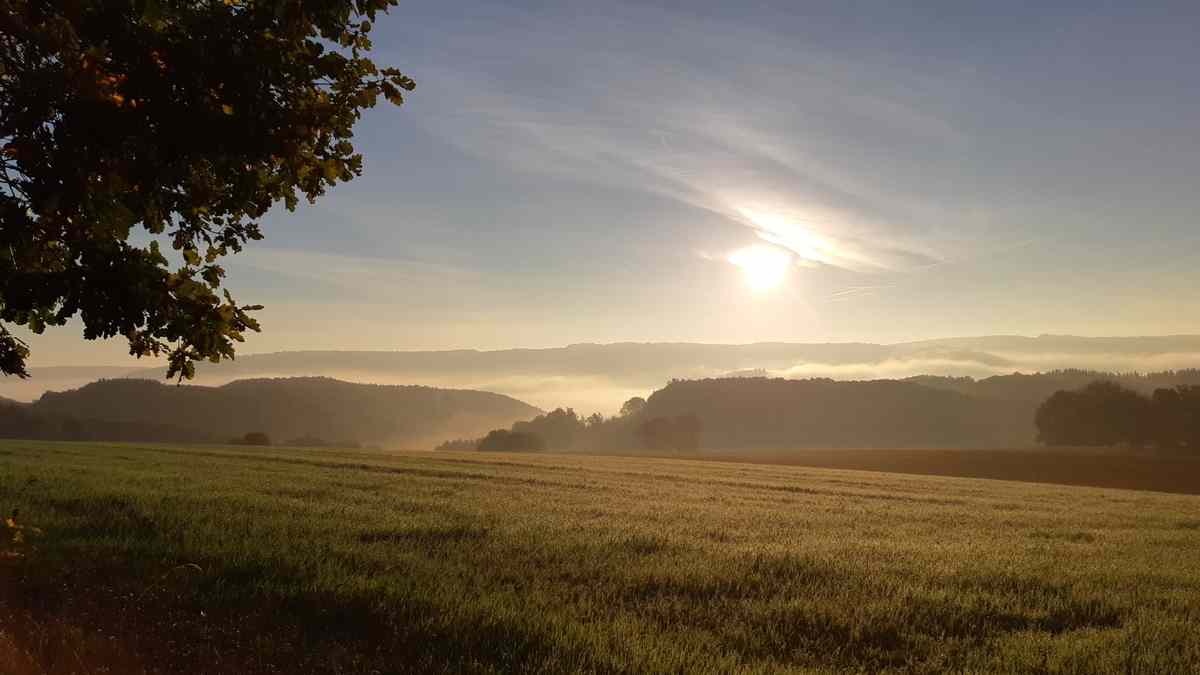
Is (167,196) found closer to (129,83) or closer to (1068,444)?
(129,83)

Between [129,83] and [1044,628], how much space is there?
11.5m

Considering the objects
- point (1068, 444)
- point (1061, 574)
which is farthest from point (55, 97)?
point (1068, 444)

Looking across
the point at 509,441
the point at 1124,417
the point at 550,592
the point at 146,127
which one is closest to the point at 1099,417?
the point at 1124,417


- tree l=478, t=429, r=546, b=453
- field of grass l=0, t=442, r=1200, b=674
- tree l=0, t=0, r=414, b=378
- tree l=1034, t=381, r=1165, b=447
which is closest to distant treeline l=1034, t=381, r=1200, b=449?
tree l=1034, t=381, r=1165, b=447

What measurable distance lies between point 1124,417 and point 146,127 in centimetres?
10846

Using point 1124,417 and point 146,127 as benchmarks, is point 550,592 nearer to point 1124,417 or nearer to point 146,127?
point 146,127

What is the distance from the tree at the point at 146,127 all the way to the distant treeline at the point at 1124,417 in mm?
105943

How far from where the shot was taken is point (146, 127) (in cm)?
796

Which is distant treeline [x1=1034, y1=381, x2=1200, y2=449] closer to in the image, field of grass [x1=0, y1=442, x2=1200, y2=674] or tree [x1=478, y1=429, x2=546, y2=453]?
tree [x1=478, y1=429, x2=546, y2=453]

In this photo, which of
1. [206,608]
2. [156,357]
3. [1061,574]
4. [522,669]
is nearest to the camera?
[522,669]

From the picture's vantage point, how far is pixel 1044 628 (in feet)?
29.2

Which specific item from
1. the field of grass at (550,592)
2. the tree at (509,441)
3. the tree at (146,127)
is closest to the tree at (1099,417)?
the tree at (509,441)

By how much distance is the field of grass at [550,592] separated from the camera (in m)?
7.29

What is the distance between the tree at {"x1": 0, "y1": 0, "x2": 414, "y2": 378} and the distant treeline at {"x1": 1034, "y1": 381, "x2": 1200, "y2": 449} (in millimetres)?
105943
